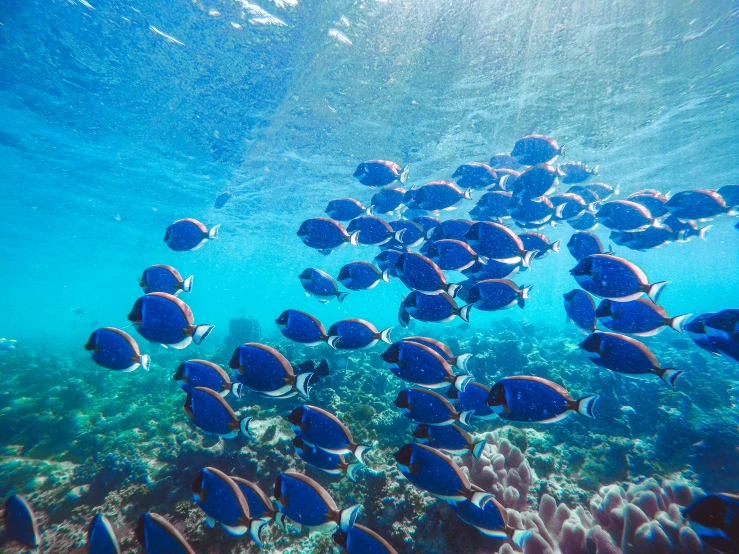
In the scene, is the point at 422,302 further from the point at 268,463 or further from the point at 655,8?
the point at 655,8

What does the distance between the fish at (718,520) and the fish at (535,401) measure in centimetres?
112

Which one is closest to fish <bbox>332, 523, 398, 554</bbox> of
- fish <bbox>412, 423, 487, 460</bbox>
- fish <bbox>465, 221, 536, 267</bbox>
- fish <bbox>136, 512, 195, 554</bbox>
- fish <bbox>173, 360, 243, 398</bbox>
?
fish <bbox>412, 423, 487, 460</bbox>

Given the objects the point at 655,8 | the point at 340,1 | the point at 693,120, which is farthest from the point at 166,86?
the point at 693,120

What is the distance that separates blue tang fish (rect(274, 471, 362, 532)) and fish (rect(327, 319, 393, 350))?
1.47 metres

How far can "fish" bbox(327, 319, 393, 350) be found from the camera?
12.5 feet

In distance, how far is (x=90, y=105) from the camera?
13797 millimetres

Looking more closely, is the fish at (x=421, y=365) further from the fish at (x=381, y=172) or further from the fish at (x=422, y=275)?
the fish at (x=381, y=172)

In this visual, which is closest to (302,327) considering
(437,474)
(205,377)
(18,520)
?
(205,377)

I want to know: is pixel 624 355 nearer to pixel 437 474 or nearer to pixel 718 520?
pixel 718 520

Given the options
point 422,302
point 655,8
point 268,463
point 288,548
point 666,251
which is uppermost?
point 666,251

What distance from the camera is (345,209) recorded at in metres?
5.59

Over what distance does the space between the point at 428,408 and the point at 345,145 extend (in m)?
15.6

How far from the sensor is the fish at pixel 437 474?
273 centimetres

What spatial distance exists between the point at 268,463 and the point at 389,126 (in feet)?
46.5
